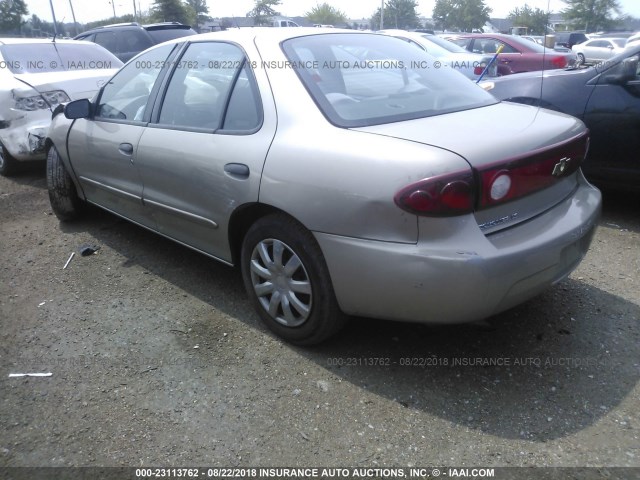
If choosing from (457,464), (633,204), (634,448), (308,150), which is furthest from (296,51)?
(633,204)

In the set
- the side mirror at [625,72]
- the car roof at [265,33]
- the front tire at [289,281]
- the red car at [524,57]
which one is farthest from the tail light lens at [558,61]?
the front tire at [289,281]

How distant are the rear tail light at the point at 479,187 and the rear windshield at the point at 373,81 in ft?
1.73

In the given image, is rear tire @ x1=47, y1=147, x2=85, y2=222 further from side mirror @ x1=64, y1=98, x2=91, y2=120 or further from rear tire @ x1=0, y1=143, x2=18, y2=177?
rear tire @ x1=0, y1=143, x2=18, y2=177

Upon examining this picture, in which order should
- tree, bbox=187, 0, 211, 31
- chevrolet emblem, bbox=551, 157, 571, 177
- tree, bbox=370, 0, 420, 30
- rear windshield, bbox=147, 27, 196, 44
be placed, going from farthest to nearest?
tree, bbox=370, 0, 420, 30 < tree, bbox=187, 0, 211, 31 < rear windshield, bbox=147, 27, 196, 44 < chevrolet emblem, bbox=551, 157, 571, 177

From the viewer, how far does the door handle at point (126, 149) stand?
3.52m

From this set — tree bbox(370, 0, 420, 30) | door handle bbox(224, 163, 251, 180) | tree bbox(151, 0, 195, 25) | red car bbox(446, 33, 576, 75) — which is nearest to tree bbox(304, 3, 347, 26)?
tree bbox(370, 0, 420, 30)

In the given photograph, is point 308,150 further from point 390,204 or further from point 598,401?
point 598,401

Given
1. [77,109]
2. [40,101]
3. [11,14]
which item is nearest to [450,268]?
[77,109]

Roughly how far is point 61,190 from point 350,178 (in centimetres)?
330

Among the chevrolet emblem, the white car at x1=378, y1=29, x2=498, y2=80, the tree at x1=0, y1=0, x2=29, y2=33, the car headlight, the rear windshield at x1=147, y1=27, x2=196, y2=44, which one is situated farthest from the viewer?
the tree at x1=0, y1=0, x2=29, y2=33

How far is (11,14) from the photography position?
1715 inches

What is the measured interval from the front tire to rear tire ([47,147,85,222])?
2.43 meters

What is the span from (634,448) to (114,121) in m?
3.52

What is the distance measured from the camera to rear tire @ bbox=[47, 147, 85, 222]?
4566mm
